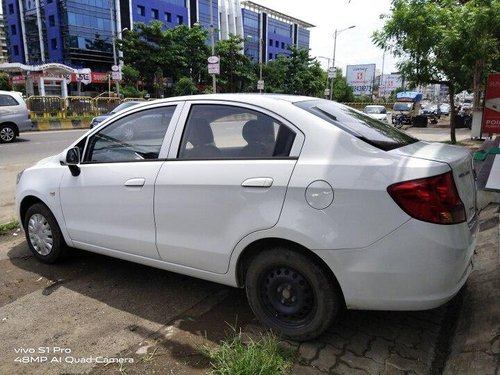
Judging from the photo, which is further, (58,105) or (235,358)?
(58,105)

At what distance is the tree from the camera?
404 inches

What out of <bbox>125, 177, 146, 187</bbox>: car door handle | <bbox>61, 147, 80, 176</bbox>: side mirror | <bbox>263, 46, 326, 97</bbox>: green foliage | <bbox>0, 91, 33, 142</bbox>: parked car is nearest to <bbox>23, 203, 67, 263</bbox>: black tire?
<bbox>61, 147, 80, 176</bbox>: side mirror

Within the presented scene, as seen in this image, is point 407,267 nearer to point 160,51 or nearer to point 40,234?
point 40,234

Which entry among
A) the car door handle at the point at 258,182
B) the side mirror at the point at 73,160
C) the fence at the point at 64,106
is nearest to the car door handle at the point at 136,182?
the side mirror at the point at 73,160

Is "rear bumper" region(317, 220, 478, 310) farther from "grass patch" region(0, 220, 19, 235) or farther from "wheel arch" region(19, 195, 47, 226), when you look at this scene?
"grass patch" region(0, 220, 19, 235)

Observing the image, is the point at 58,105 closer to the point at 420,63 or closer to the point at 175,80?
the point at 420,63

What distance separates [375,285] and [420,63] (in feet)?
37.2

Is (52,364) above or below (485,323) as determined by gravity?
below

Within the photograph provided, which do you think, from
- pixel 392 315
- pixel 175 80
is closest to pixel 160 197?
pixel 392 315

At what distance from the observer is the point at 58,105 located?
80.6ft

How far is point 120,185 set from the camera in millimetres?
3475

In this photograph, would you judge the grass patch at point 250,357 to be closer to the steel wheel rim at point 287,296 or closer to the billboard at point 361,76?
the steel wheel rim at point 287,296

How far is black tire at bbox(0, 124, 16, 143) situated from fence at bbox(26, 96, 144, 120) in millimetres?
7869

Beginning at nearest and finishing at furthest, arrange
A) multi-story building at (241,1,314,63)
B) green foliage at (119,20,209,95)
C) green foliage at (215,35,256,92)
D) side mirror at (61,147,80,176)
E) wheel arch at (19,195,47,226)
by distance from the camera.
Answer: side mirror at (61,147,80,176)
wheel arch at (19,195,47,226)
green foliage at (119,20,209,95)
green foliage at (215,35,256,92)
multi-story building at (241,1,314,63)
